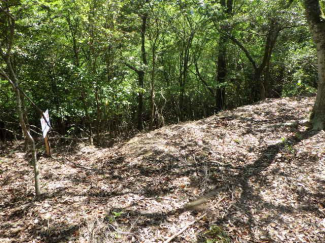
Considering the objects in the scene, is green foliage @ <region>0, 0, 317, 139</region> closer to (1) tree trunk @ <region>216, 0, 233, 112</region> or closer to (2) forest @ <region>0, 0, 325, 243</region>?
(2) forest @ <region>0, 0, 325, 243</region>

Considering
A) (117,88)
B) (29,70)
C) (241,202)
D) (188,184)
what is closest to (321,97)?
(241,202)

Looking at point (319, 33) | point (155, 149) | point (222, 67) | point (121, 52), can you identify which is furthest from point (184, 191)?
point (222, 67)

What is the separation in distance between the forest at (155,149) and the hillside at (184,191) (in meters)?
0.02

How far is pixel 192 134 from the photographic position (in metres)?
5.42

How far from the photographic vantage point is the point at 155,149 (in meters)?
4.82

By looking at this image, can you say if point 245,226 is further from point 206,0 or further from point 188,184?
point 206,0

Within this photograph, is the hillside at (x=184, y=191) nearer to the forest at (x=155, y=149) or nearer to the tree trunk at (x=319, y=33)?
the forest at (x=155, y=149)

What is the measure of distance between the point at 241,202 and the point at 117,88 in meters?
4.53

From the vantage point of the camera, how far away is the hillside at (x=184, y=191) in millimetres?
2672

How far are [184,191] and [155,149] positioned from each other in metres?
1.53

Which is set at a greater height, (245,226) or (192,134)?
(192,134)

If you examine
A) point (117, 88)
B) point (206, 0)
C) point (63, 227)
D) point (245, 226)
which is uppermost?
point (206, 0)

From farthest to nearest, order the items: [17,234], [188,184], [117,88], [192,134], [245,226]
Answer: [117,88]
[192,134]
[188,184]
[245,226]
[17,234]

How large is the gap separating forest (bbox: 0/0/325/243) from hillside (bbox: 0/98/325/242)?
0.06 feet
